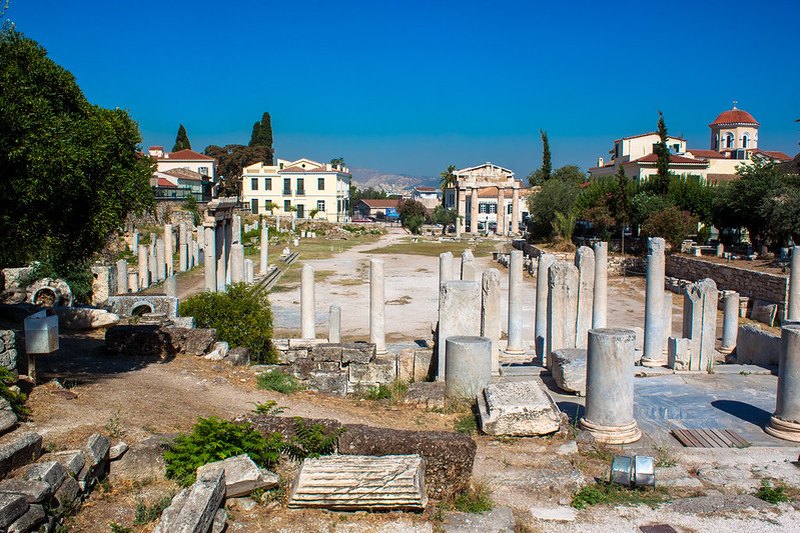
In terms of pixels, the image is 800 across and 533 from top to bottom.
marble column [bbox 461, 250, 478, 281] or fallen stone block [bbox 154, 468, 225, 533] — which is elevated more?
marble column [bbox 461, 250, 478, 281]

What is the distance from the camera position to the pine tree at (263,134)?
92438mm

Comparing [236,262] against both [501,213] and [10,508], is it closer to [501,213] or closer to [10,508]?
[10,508]

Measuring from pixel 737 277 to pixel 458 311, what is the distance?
68.2 feet

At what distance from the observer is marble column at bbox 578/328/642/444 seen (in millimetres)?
9539

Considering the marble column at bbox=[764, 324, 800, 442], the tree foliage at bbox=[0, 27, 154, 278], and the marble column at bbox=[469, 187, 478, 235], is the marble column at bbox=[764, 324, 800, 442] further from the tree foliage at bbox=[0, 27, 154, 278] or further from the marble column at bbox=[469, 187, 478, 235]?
the marble column at bbox=[469, 187, 478, 235]

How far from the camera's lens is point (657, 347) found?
1509 centimetres

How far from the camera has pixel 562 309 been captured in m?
14.4

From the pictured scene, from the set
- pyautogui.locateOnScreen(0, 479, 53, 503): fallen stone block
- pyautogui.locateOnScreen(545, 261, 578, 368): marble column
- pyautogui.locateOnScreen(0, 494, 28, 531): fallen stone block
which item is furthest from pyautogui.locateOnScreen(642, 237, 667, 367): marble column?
pyautogui.locateOnScreen(0, 494, 28, 531): fallen stone block

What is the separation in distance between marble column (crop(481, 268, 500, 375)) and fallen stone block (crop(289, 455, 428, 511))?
7.25 metres

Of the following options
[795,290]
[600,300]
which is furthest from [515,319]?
[795,290]

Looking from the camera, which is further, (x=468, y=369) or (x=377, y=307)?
(x=377, y=307)

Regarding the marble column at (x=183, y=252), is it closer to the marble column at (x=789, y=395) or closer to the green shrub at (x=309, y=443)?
the green shrub at (x=309, y=443)

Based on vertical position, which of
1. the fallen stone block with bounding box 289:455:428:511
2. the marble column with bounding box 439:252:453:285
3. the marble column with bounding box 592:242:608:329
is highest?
the marble column with bounding box 439:252:453:285

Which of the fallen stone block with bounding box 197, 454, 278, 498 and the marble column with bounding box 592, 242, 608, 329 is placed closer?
the fallen stone block with bounding box 197, 454, 278, 498
